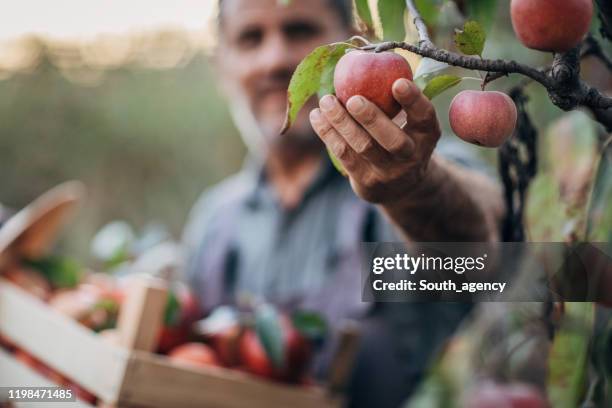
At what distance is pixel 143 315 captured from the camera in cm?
80

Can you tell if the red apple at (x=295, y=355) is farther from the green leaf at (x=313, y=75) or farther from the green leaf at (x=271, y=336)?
the green leaf at (x=313, y=75)

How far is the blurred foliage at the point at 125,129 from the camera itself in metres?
3.52

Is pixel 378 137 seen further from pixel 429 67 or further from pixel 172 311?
pixel 172 311

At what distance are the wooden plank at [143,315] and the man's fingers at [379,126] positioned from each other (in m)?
0.45

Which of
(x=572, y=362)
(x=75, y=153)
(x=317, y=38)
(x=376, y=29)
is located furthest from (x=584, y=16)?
(x=75, y=153)

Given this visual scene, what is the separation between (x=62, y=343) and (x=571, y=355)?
587 millimetres

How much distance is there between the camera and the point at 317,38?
4.47 ft

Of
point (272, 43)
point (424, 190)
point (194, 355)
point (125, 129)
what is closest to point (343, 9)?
point (272, 43)

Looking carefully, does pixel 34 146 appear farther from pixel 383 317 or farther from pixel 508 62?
pixel 508 62

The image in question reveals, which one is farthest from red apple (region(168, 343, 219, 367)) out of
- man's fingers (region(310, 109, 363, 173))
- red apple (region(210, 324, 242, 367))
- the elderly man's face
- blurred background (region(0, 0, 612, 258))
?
blurred background (region(0, 0, 612, 258))

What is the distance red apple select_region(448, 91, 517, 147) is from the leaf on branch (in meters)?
0.03

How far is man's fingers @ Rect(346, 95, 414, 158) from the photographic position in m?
0.41

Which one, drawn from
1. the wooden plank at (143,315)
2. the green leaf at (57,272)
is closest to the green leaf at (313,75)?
the wooden plank at (143,315)

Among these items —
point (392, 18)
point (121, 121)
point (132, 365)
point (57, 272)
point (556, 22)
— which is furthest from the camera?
point (121, 121)
